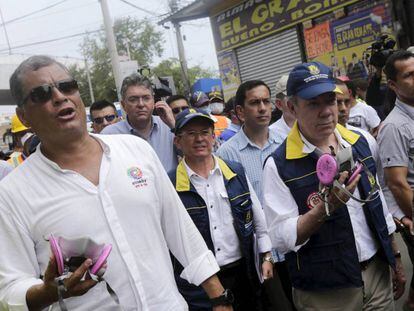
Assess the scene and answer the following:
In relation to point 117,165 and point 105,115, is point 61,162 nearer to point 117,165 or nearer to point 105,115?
point 117,165

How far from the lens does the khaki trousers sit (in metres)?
2.47

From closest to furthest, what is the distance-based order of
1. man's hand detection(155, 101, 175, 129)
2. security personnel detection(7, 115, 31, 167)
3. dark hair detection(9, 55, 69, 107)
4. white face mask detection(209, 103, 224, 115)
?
1. dark hair detection(9, 55, 69, 107)
2. man's hand detection(155, 101, 175, 129)
3. security personnel detection(7, 115, 31, 167)
4. white face mask detection(209, 103, 224, 115)

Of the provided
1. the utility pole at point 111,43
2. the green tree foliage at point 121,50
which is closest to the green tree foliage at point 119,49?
the green tree foliage at point 121,50

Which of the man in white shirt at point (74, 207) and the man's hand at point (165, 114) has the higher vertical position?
the man's hand at point (165, 114)

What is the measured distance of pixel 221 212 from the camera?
3.02 m

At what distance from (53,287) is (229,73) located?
1340 cm

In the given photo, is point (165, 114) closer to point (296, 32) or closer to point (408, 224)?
point (408, 224)

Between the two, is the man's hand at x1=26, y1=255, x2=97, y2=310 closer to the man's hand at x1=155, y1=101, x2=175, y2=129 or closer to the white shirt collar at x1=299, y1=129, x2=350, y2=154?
the white shirt collar at x1=299, y1=129, x2=350, y2=154

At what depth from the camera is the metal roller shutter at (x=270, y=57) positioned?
11.9m

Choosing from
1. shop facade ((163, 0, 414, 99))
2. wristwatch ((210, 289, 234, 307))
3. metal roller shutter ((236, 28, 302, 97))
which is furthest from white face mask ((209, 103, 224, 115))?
wristwatch ((210, 289, 234, 307))

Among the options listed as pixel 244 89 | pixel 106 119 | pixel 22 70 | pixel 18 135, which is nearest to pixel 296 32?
pixel 106 119

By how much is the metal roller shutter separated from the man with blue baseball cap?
31.6ft

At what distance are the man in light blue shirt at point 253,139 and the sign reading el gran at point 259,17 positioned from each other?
693 cm

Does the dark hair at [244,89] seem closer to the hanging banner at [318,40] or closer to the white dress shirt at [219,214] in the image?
the white dress shirt at [219,214]
